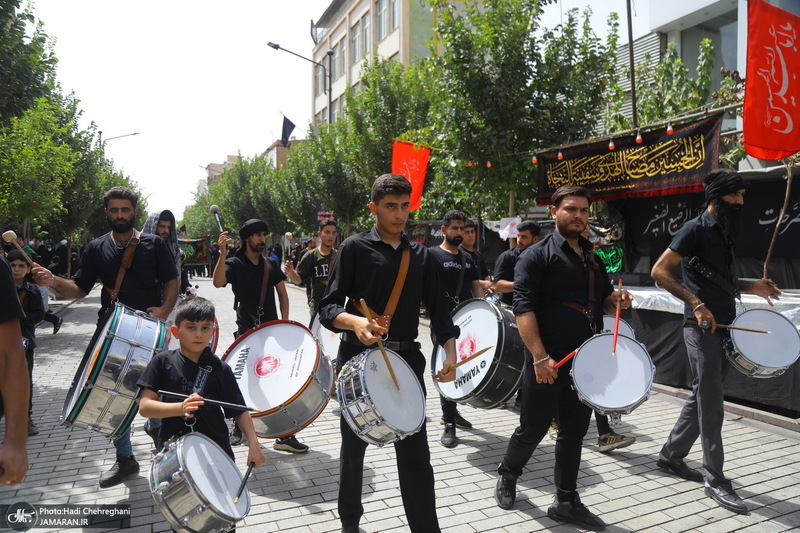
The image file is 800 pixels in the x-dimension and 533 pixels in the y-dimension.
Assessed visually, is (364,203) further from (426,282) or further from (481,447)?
(426,282)

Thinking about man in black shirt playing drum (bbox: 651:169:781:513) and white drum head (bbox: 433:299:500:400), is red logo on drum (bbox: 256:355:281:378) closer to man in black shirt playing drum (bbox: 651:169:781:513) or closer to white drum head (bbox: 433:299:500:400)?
white drum head (bbox: 433:299:500:400)

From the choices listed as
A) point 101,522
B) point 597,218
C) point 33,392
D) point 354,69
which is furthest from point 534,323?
point 354,69

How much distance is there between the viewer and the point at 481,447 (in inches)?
210

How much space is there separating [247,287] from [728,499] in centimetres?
433

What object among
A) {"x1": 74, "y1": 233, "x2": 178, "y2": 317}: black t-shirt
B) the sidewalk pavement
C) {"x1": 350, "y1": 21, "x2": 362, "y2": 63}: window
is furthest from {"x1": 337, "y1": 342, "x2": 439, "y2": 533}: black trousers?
{"x1": 350, "y1": 21, "x2": 362, "y2": 63}: window

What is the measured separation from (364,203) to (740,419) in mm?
19544

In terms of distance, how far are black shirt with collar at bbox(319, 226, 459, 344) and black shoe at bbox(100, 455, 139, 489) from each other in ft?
8.01

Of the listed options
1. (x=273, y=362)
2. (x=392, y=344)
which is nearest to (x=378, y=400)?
(x=392, y=344)

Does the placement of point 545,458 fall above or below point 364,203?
below

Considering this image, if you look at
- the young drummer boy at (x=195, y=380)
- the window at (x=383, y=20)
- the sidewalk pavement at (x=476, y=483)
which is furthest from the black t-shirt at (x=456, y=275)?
the window at (x=383, y=20)

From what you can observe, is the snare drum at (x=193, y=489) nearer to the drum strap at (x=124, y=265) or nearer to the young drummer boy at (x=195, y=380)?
the young drummer boy at (x=195, y=380)

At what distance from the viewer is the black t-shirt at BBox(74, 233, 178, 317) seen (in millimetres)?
4578

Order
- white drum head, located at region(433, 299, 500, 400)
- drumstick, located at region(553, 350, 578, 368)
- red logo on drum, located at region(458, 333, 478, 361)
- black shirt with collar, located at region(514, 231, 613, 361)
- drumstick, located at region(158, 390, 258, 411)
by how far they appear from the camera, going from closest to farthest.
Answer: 1. drumstick, located at region(158, 390, 258, 411)
2. drumstick, located at region(553, 350, 578, 368)
3. black shirt with collar, located at region(514, 231, 613, 361)
4. white drum head, located at region(433, 299, 500, 400)
5. red logo on drum, located at region(458, 333, 478, 361)

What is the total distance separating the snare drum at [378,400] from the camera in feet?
9.10
